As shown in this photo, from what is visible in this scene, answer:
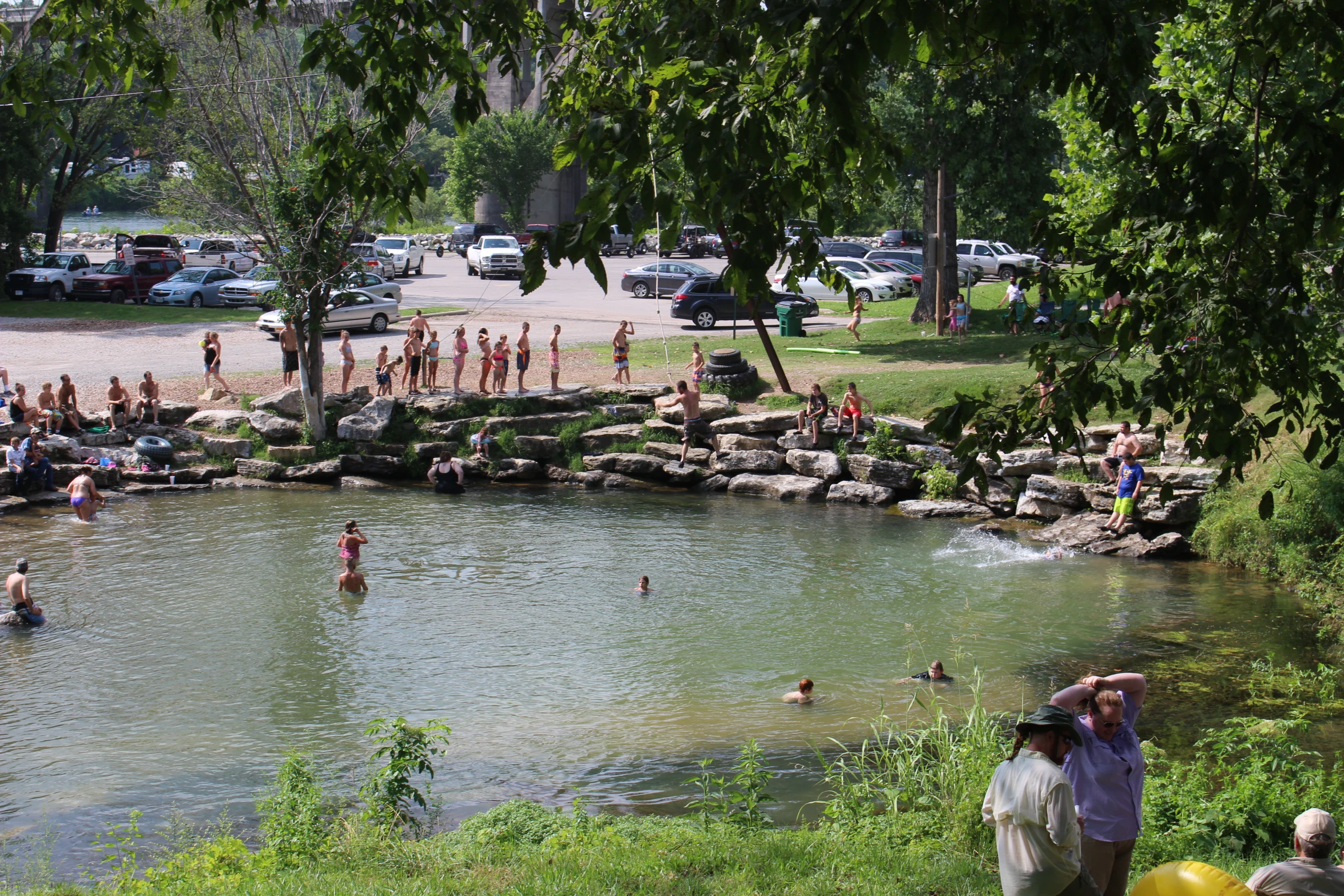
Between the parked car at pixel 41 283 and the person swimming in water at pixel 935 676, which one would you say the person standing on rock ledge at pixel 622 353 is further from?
the parked car at pixel 41 283

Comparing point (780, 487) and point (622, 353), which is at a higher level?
point (622, 353)

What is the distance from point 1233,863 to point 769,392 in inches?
753

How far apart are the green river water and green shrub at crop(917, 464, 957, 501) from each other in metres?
1.26

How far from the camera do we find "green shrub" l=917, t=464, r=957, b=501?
2155cm

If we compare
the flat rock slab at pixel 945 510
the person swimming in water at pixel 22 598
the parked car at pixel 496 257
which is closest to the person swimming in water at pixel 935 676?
the flat rock slab at pixel 945 510

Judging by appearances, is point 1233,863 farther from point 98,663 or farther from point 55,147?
point 55,147

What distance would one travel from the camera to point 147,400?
77.5 ft

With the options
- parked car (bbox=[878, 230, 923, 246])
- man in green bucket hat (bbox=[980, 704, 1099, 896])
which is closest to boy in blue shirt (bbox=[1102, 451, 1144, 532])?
man in green bucket hat (bbox=[980, 704, 1099, 896])

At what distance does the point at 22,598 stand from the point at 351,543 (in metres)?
4.21

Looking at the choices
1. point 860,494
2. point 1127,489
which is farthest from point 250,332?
point 1127,489

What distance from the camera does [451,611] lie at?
1527cm

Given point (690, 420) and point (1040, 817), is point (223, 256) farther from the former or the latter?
point (1040, 817)

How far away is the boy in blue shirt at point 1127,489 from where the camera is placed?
728 inches

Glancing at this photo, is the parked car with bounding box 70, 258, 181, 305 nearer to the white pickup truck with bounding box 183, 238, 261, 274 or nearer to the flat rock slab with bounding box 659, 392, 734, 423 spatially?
the white pickup truck with bounding box 183, 238, 261, 274
